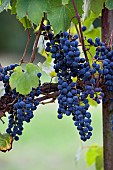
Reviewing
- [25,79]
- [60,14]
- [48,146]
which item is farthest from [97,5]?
[48,146]

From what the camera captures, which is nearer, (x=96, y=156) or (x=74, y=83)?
(x=74, y=83)

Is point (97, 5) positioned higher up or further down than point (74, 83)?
higher up

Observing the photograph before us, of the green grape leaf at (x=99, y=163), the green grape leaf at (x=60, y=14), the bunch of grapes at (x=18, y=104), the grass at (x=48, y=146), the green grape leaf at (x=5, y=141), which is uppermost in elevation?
the grass at (x=48, y=146)

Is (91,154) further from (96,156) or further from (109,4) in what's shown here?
(109,4)

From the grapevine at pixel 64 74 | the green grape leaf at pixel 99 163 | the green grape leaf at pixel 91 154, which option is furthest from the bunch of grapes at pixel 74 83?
the green grape leaf at pixel 91 154

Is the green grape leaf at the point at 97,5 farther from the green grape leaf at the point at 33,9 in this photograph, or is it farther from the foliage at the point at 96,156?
the foliage at the point at 96,156
